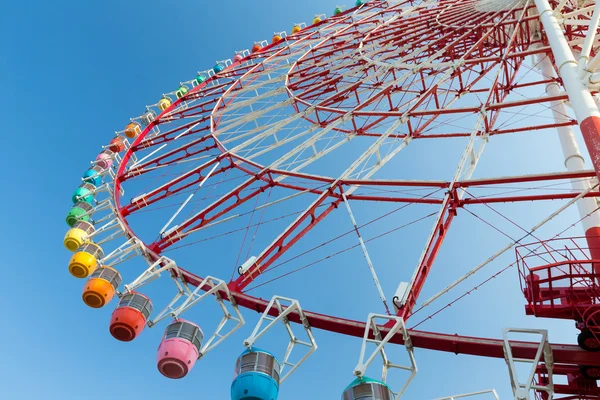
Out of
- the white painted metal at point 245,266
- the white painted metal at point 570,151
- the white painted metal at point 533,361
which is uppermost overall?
the white painted metal at point 570,151

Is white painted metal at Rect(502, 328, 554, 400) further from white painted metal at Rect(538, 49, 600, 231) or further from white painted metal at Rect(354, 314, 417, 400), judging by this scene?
white painted metal at Rect(538, 49, 600, 231)

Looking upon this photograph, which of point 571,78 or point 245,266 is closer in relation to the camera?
point 571,78

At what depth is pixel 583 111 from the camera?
309 inches

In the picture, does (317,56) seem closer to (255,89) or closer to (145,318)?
(255,89)

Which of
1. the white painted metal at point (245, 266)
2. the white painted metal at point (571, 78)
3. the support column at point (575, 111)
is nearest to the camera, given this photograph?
the support column at point (575, 111)

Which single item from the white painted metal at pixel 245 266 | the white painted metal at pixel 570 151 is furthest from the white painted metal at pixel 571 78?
the white painted metal at pixel 245 266

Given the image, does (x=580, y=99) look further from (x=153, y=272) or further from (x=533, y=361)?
(x=153, y=272)

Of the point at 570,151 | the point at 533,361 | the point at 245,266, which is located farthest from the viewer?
the point at 570,151

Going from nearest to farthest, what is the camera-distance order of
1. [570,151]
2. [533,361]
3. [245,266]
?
[533,361] → [245,266] → [570,151]

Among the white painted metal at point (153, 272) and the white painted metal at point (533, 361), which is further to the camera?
the white painted metal at point (153, 272)

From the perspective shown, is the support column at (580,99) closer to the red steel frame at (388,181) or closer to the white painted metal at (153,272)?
the red steel frame at (388,181)

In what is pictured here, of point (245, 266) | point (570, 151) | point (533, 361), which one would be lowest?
point (533, 361)

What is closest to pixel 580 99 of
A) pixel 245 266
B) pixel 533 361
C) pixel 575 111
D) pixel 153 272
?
pixel 575 111

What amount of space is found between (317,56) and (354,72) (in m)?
3.03
